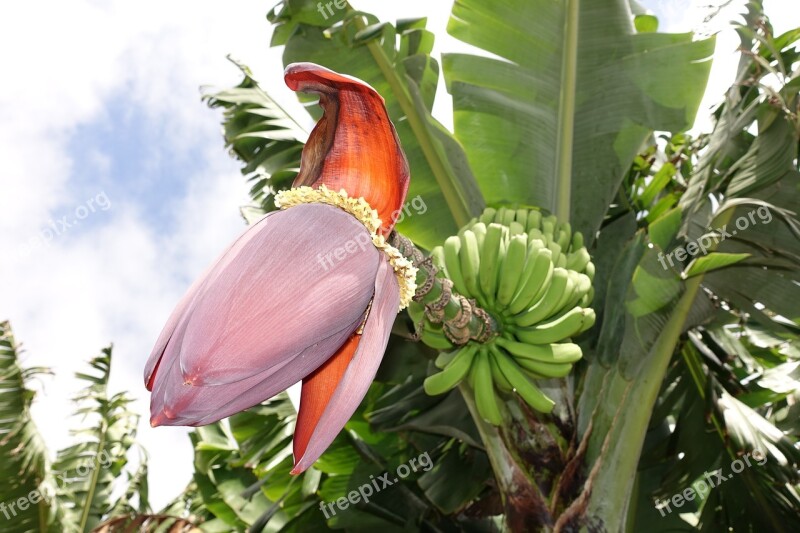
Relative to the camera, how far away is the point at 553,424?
5.33 feet

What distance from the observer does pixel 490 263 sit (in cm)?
110

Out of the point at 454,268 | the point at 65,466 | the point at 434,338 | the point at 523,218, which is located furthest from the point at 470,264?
the point at 65,466

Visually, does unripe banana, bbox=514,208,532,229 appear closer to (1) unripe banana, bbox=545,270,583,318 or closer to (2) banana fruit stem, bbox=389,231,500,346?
(1) unripe banana, bbox=545,270,583,318

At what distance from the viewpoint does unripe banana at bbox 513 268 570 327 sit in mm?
1103

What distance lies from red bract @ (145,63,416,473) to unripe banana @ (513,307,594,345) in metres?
0.52

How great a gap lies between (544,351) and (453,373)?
0.15 m

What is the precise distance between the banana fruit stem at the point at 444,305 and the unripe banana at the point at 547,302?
0.09 m

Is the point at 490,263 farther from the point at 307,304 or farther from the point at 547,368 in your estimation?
the point at 307,304

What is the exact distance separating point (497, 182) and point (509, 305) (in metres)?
0.93

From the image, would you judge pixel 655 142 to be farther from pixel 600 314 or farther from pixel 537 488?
pixel 537 488

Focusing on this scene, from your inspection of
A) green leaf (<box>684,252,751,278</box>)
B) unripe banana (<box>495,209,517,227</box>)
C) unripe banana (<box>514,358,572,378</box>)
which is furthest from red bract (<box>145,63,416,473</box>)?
green leaf (<box>684,252,751,278</box>)

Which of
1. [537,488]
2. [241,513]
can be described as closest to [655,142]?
[537,488]

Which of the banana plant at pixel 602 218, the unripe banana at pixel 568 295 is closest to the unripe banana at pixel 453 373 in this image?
the unripe banana at pixel 568 295

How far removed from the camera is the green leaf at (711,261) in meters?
1.46
